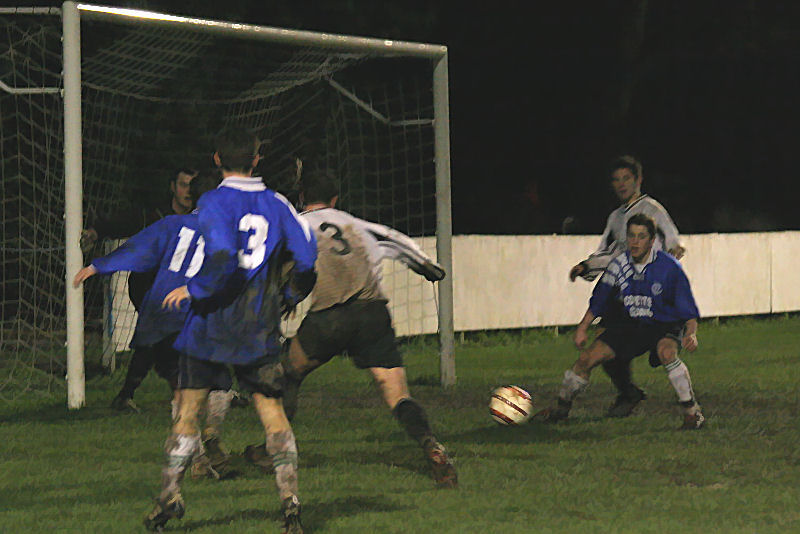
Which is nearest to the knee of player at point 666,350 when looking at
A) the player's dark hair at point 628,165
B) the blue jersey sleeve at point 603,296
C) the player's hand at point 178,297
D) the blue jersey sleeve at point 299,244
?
the blue jersey sleeve at point 603,296

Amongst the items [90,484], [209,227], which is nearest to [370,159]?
[90,484]

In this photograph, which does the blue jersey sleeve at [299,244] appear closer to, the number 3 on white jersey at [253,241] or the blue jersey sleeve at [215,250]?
the number 3 on white jersey at [253,241]

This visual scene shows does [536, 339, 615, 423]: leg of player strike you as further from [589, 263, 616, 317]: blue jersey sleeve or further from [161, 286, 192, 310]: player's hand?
[161, 286, 192, 310]: player's hand

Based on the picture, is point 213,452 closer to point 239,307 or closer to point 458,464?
point 458,464

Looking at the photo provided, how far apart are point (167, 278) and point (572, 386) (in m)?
3.19

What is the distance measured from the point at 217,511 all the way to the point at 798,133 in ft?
92.9

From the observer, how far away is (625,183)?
1020 centimetres

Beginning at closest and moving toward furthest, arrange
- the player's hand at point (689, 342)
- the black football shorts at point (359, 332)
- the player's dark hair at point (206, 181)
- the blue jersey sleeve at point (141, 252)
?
the blue jersey sleeve at point (141, 252)
the black football shorts at point (359, 332)
the player's dark hair at point (206, 181)
the player's hand at point (689, 342)

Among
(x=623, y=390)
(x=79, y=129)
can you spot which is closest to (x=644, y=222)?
(x=623, y=390)

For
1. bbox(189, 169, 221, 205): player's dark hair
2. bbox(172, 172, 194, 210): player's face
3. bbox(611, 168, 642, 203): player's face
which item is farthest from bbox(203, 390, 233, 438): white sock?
bbox(611, 168, 642, 203): player's face

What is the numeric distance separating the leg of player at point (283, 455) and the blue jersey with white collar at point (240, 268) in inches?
9.2

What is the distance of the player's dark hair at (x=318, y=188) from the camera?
25.5 ft

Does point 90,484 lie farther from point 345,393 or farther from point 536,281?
point 536,281

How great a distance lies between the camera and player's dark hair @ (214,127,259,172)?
6.15 meters
